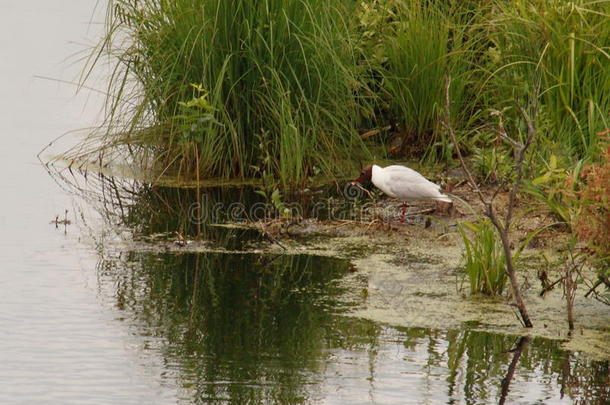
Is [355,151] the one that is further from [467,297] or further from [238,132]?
[467,297]

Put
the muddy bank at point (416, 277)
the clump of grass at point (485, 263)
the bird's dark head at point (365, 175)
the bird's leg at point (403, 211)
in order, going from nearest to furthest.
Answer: the muddy bank at point (416, 277) → the clump of grass at point (485, 263) → the bird's leg at point (403, 211) → the bird's dark head at point (365, 175)

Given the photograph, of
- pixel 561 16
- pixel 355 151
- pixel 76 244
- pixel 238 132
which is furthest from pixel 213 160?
pixel 561 16

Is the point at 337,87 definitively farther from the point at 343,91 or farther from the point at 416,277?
the point at 416,277

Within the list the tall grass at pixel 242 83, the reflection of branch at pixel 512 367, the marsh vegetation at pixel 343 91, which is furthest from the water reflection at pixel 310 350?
the tall grass at pixel 242 83

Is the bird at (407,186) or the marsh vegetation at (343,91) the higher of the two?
the marsh vegetation at (343,91)

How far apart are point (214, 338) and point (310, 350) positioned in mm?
456

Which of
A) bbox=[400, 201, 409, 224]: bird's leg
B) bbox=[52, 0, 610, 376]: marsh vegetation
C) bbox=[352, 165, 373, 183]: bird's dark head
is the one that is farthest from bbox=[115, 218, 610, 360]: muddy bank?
bbox=[352, 165, 373, 183]: bird's dark head

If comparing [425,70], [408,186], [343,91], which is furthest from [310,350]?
[425,70]

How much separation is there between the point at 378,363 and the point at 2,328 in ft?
5.80

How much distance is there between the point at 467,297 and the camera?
6426 millimetres

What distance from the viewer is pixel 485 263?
6359mm

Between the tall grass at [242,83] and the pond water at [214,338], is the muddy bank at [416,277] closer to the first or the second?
the pond water at [214,338]

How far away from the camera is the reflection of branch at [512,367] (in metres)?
5.06

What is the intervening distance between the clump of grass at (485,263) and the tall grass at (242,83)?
261 centimetres
